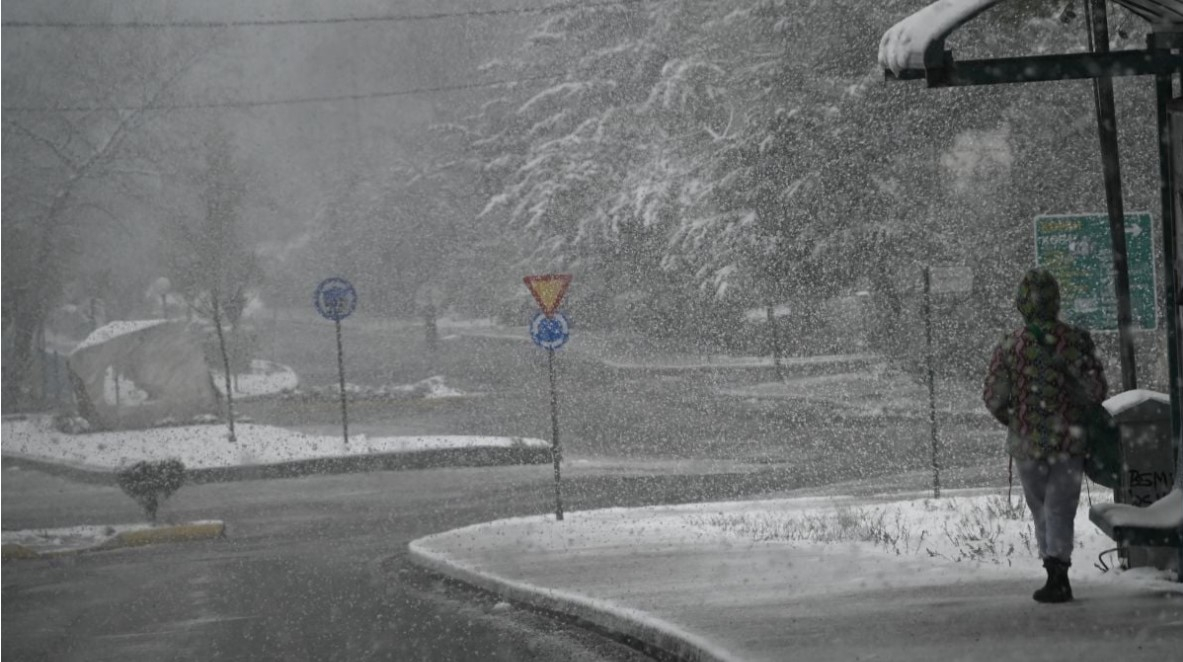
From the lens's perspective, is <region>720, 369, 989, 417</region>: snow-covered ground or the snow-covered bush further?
the snow-covered bush

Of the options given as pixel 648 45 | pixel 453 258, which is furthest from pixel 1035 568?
pixel 453 258

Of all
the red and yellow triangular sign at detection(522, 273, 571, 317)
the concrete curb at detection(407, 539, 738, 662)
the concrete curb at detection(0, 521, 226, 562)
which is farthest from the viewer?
the concrete curb at detection(0, 521, 226, 562)

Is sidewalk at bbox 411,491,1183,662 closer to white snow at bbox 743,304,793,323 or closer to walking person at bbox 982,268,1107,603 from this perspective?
walking person at bbox 982,268,1107,603

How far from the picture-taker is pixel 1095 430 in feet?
25.8

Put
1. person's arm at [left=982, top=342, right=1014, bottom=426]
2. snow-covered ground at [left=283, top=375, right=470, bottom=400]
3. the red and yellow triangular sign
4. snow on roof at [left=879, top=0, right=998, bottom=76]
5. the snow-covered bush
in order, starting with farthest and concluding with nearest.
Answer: snow-covered ground at [left=283, top=375, right=470, bottom=400]
the snow-covered bush
the red and yellow triangular sign
person's arm at [left=982, top=342, right=1014, bottom=426]
snow on roof at [left=879, top=0, right=998, bottom=76]

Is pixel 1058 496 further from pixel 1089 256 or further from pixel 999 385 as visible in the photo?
pixel 1089 256

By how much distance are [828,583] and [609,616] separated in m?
1.43

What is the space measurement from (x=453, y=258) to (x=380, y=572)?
48.5 meters

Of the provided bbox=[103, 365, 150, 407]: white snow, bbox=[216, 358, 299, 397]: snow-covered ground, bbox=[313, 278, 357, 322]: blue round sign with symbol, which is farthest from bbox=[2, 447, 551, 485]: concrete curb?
bbox=[216, 358, 299, 397]: snow-covered ground

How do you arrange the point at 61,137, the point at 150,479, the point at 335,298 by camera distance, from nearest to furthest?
the point at 150,479, the point at 335,298, the point at 61,137

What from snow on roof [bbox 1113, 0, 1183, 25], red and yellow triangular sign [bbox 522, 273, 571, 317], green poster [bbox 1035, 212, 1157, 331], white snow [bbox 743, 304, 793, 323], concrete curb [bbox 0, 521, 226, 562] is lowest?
concrete curb [bbox 0, 521, 226, 562]

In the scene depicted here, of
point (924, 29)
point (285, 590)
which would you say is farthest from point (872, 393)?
point (924, 29)

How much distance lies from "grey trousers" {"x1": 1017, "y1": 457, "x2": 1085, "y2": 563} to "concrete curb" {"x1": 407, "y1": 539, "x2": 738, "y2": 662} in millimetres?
1925

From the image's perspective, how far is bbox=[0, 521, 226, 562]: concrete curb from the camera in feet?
51.9
